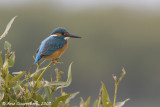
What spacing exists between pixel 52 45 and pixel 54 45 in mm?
69

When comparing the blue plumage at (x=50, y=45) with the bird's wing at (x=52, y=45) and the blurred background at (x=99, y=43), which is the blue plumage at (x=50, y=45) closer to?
the bird's wing at (x=52, y=45)

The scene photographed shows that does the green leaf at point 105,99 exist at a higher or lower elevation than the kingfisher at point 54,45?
lower

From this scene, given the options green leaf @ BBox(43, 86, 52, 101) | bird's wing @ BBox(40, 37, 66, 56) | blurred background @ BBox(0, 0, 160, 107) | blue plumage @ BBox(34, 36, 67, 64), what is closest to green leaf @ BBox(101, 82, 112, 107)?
green leaf @ BBox(43, 86, 52, 101)

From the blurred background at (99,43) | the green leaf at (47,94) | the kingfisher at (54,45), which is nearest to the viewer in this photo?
the green leaf at (47,94)

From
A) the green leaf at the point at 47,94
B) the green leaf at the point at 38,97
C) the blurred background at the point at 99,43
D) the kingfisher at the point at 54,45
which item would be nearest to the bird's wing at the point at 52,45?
the kingfisher at the point at 54,45

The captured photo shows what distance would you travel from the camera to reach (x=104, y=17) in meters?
71.4

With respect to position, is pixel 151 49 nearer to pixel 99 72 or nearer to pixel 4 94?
pixel 99 72

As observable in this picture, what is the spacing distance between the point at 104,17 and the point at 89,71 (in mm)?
12702

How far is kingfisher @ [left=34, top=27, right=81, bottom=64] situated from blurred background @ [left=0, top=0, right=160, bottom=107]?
45473mm

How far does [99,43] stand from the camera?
6512 cm

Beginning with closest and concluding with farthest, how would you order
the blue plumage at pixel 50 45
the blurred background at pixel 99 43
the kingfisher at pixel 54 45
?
the blue plumage at pixel 50 45 < the kingfisher at pixel 54 45 < the blurred background at pixel 99 43

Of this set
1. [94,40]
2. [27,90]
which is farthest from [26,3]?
[27,90]

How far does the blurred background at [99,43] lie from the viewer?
5750cm

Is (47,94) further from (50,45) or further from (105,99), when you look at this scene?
(50,45)
